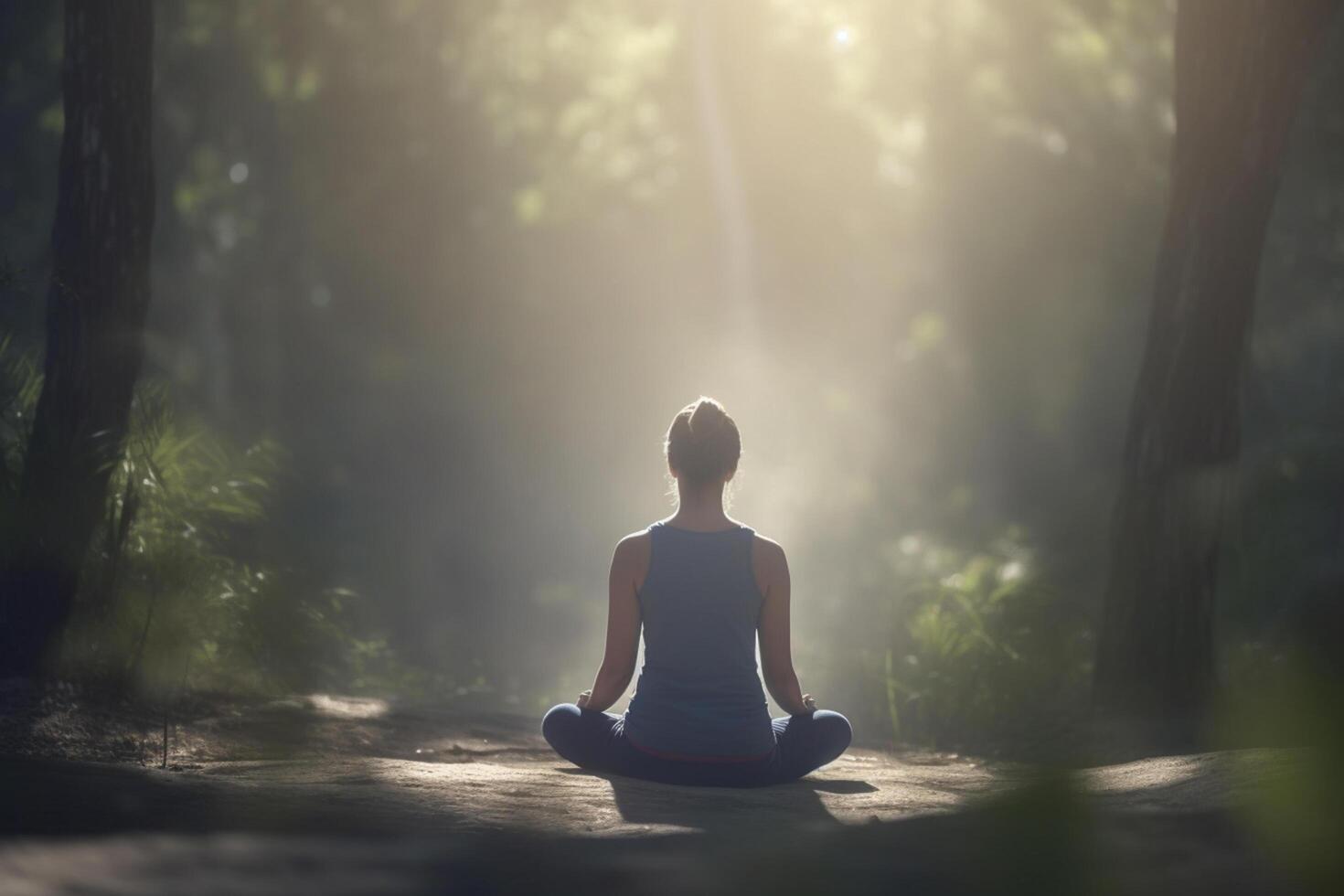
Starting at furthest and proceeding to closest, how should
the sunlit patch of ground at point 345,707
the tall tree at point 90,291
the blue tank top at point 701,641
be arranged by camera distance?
the sunlit patch of ground at point 345,707 → the tall tree at point 90,291 → the blue tank top at point 701,641

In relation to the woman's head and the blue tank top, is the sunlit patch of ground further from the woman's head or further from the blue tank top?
the woman's head

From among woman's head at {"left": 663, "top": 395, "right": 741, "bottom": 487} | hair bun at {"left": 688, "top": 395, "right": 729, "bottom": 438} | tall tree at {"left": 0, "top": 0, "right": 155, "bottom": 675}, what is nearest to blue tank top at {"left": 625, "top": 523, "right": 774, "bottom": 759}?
woman's head at {"left": 663, "top": 395, "right": 741, "bottom": 487}

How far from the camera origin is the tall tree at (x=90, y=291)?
7523 mm

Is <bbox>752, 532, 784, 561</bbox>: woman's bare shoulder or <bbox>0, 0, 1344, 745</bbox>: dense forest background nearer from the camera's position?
<bbox>752, 532, 784, 561</bbox>: woman's bare shoulder

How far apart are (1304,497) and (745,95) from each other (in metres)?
11.4

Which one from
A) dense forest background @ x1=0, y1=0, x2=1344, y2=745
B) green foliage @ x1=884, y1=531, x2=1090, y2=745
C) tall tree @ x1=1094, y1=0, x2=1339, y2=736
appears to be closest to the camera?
tall tree @ x1=1094, y1=0, x2=1339, y2=736

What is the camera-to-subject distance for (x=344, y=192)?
21.6 m

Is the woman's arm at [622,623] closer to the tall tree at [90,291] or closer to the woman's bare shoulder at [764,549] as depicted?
the woman's bare shoulder at [764,549]

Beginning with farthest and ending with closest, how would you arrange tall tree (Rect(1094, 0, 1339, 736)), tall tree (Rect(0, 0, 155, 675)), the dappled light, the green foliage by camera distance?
the green foliage, tall tree (Rect(1094, 0, 1339, 736)), tall tree (Rect(0, 0, 155, 675)), the dappled light

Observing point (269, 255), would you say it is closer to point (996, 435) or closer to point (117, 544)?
point (996, 435)

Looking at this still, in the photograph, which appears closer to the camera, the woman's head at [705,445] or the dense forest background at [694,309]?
the woman's head at [705,445]

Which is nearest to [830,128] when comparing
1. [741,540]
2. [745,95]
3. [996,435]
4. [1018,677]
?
[745,95]

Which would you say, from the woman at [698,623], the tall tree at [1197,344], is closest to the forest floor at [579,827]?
the woman at [698,623]

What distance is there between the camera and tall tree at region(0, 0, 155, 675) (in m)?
7.52
